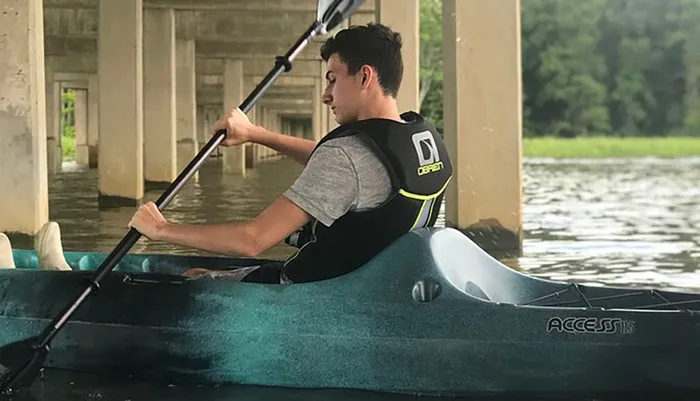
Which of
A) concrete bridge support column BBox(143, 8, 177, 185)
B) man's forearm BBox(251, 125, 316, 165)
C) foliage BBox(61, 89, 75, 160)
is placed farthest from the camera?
foliage BBox(61, 89, 75, 160)

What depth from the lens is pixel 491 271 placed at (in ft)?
13.1

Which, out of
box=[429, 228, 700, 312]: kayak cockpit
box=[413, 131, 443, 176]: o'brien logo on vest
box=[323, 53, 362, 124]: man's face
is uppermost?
box=[323, 53, 362, 124]: man's face

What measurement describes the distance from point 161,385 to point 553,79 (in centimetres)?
4323

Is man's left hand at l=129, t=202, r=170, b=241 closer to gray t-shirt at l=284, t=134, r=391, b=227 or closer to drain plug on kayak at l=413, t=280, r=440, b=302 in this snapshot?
gray t-shirt at l=284, t=134, r=391, b=227

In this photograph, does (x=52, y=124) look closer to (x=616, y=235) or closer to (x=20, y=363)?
Answer: (x=616, y=235)

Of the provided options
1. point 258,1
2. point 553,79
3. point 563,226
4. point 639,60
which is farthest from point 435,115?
point 563,226

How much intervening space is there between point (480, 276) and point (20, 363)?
1783mm

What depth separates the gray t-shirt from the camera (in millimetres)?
3443

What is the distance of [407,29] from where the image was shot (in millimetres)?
12609

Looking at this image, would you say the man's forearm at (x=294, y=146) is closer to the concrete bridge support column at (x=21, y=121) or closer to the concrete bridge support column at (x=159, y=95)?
the concrete bridge support column at (x=21, y=121)

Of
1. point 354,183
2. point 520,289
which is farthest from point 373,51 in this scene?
point 520,289

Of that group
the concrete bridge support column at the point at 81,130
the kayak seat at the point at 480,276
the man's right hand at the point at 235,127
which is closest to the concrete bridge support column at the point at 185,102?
the concrete bridge support column at the point at 81,130

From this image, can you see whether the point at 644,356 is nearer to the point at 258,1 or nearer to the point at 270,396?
the point at 270,396

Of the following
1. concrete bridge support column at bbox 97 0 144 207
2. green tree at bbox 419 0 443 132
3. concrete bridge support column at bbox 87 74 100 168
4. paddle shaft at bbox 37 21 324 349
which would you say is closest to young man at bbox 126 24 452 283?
paddle shaft at bbox 37 21 324 349
